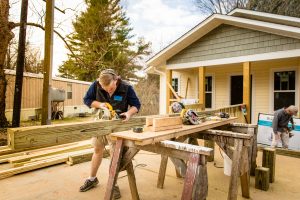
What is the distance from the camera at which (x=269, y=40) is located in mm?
7637

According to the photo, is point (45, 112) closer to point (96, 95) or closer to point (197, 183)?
point (96, 95)

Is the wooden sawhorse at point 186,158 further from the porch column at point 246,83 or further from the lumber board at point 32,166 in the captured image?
the porch column at point 246,83

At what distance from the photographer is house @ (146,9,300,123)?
7.60m

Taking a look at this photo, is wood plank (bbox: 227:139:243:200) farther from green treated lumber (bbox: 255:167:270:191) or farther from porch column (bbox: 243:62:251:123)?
porch column (bbox: 243:62:251:123)

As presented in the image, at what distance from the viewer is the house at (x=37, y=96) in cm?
1434

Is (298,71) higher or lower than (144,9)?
lower

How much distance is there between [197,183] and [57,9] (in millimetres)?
10456

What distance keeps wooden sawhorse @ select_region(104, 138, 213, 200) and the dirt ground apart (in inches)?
49.4

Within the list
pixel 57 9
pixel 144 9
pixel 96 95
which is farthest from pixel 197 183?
pixel 144 9

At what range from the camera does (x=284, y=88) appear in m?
8.96

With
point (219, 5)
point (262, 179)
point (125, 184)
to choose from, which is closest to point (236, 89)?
point (262, 179)

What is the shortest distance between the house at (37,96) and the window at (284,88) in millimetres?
13001

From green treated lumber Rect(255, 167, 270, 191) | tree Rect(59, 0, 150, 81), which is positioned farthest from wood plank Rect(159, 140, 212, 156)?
tree Rect(59, 0, 150, 81)

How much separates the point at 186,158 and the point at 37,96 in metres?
16.6
